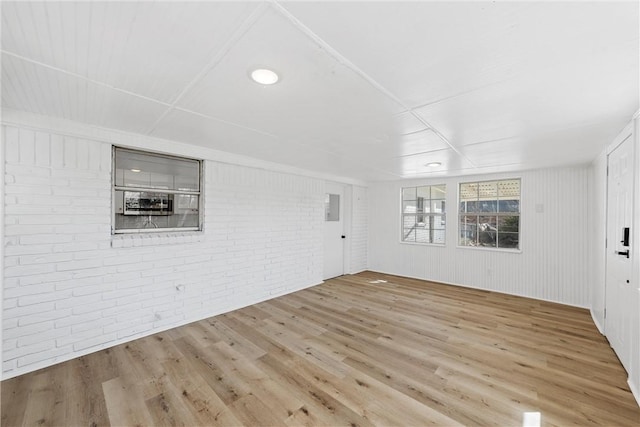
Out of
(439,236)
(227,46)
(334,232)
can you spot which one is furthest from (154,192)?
(439,236)

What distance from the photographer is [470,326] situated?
3.44 m

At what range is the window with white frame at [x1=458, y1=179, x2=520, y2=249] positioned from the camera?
4945 mm

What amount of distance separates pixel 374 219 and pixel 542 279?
3.48m

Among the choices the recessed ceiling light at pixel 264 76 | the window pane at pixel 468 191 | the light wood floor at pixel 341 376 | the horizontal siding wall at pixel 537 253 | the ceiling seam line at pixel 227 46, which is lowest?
the light wood floor at pixel 341 376

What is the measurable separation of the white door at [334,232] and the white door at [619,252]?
4.28 metres

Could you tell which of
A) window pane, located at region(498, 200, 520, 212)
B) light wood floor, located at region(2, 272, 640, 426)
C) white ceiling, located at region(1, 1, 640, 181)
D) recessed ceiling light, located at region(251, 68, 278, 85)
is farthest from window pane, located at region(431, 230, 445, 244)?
recessed ceiling light, located at region(251, 68, 278, 85)

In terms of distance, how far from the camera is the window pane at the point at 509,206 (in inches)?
193

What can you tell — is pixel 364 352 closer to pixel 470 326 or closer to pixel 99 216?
pixel 470 326

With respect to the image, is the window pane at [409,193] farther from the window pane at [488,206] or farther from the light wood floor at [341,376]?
the light wood floor at [341,376]

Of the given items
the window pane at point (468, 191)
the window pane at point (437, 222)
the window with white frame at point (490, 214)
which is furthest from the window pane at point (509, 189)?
the window pane at point (437, 222)

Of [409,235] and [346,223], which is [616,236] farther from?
[346,223]

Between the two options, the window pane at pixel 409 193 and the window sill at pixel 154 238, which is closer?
the window sill at pixel 154 238

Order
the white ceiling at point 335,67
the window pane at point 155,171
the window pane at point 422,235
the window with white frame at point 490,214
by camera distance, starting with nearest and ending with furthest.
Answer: the white ceiling at point 335,67 → the window pane at point 155,171 → the window with white frame at point 490,214 → the window pane at point 422,235

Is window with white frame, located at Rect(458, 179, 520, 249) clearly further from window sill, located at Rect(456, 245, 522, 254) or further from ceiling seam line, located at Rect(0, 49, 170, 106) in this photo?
ceiling seam line, located at Rect(0, 49, 170, 106)
